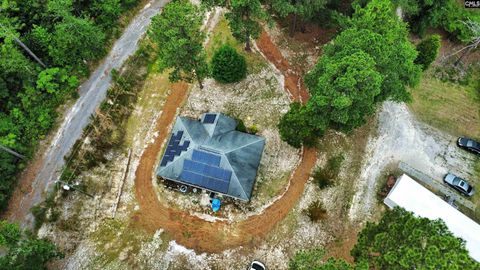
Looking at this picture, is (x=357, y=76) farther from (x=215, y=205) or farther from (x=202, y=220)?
(x=202, y=220)

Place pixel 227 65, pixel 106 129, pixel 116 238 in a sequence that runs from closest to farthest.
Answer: pixel 116 238
pixel 106 129
pixel 227 65

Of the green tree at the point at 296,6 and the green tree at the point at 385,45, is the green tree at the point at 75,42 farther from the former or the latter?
the green tree at the point at 385,45

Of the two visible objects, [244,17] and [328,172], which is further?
[328,172]

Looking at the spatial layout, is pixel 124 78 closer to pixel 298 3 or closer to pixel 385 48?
pixel 298 3

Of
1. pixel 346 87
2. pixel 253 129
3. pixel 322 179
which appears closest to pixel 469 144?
pixel 322 179

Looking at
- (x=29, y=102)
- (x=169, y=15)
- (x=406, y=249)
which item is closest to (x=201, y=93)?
(x=169, y=15)

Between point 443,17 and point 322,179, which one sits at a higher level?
point 443,17

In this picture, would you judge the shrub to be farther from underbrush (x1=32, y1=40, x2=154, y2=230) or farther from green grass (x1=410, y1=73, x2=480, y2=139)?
underbrush (x1=32, y1=40, x2=154, y2=230)
